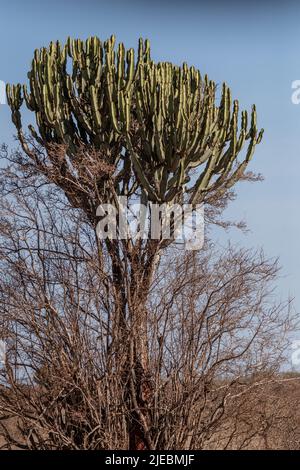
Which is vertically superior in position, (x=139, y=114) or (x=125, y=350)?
(x=139, y=114)

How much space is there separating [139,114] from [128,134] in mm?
270

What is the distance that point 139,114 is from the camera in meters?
Answer: 9.06

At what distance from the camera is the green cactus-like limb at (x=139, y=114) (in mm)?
9031

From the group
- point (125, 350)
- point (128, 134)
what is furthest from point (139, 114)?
point (125, 350)

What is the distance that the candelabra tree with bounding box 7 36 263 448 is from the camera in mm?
8828

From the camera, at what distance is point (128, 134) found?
9.03 meters

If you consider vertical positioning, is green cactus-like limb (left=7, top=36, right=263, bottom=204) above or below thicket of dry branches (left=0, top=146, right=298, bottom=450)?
above

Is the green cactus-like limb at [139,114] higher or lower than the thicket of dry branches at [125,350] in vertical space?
higher

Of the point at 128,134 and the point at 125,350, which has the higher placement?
the point at 128,134

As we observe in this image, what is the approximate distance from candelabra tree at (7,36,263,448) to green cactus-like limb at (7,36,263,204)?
12mm

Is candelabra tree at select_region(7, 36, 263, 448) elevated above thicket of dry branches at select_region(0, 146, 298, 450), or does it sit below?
above

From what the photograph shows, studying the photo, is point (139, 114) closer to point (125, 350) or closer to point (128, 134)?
point (128, 134)

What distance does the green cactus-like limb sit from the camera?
903 cm

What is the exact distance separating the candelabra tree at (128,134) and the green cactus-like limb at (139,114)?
0.5 inches
